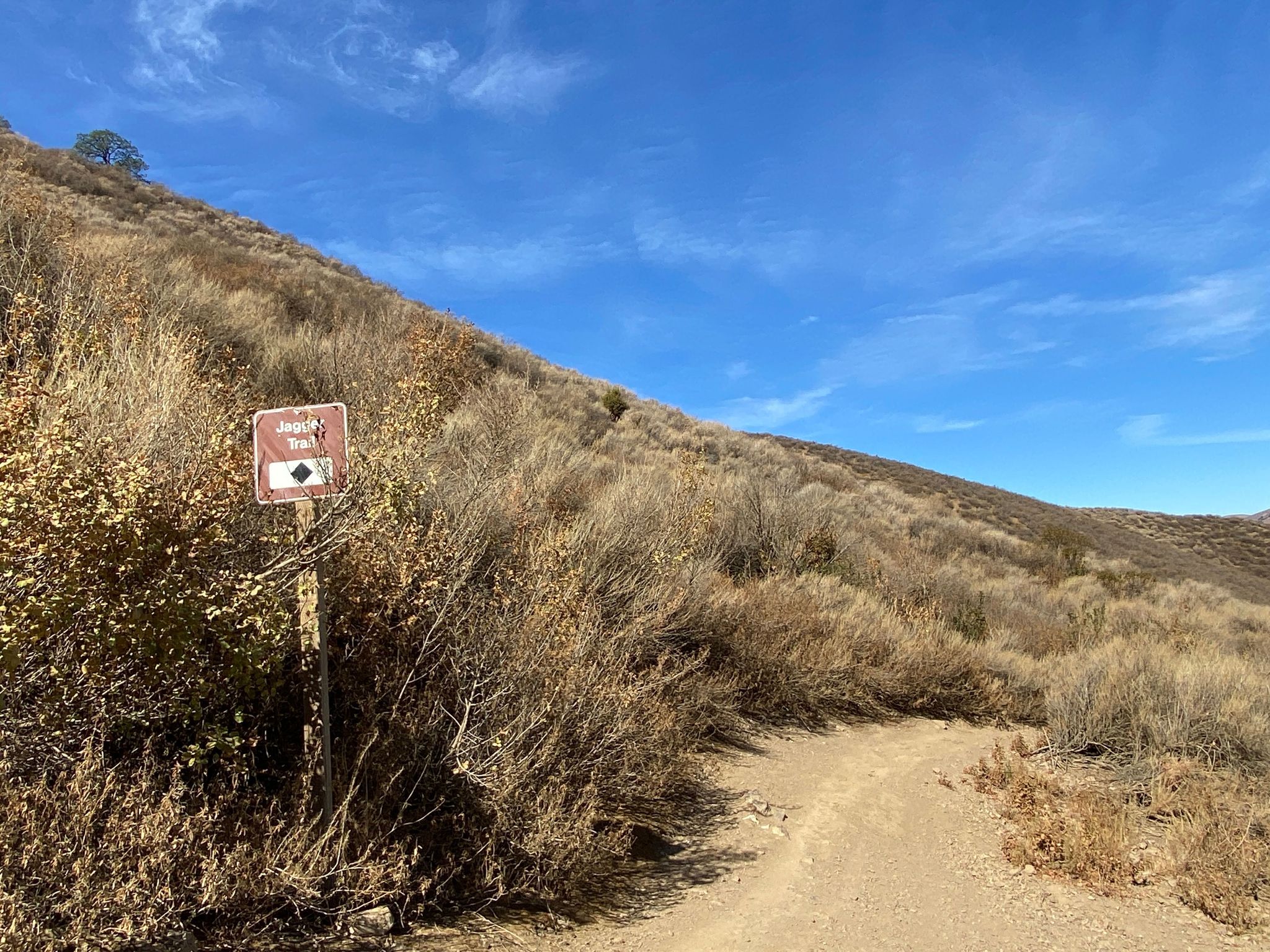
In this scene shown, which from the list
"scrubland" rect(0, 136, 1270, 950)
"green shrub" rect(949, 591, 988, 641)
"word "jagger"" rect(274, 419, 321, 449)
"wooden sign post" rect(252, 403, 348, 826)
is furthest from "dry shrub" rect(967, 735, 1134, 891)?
"word "jagger"" rect(274, 419, 321, 449)

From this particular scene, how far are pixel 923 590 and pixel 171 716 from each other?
12364mm

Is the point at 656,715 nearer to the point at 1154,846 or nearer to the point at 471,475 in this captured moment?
the point at 471,475

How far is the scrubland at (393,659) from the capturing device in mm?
2732

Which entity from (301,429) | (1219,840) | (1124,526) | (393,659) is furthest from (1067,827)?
(1124,526)

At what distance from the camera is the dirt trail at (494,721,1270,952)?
14.3 feet

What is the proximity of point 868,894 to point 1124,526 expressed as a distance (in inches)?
1690

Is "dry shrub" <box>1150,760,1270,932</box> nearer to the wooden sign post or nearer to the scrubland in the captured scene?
the scrubland

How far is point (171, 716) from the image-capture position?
319 cm

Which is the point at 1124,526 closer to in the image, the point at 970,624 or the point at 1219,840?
the point at 970,624

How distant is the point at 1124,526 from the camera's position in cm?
3956

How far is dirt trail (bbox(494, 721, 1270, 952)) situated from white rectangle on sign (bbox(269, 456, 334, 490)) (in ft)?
8.63

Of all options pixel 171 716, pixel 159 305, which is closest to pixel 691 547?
pixel 171 716

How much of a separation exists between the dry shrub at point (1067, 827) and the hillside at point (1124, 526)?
25.4m

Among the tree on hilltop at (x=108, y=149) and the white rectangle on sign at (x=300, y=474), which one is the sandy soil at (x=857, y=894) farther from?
the tree on hilltop at (x=108, y=149)
